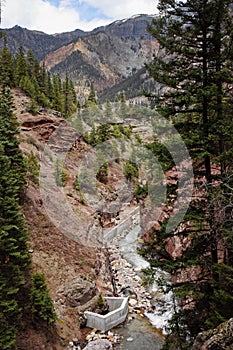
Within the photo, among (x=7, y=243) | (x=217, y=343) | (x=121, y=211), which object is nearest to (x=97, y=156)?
(x=121, y=211)

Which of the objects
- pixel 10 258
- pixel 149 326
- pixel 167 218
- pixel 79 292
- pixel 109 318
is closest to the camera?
pixel 167 218

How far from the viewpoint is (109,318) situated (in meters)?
16.0

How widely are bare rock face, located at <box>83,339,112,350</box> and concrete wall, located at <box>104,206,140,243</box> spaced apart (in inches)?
519

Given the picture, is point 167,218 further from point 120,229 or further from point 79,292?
point 120,229

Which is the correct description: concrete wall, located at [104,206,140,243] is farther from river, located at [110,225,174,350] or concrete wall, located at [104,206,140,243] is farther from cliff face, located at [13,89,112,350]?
river, located at [110,225,174,350]

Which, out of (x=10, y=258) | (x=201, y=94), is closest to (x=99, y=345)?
(x=10, y=258)

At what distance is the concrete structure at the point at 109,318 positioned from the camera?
52.0 feet

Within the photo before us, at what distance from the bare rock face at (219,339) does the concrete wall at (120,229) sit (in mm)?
20898

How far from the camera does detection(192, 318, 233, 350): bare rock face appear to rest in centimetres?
603

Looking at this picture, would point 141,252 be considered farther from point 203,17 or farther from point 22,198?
point 22,198

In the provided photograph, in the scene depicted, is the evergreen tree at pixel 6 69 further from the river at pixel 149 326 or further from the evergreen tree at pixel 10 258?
the evergreen tree at pixel 10 258

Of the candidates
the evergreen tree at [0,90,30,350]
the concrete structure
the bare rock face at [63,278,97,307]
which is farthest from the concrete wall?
the evergreen tree at [0,90,30,350]

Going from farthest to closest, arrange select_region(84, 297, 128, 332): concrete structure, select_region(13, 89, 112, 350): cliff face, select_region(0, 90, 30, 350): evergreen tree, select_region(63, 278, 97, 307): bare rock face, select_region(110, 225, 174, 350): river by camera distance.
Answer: select_region(63, 278, 97, 307): bare rock face < select_region(84, 297, 128, 332): concrete structure < select_region(110, 225, 174, 350): river < select_region(13, 89, 112, 350): cliff face < select_region(0, 90, 30, 350): evergreen tree

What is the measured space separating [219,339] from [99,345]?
30.8 feet
